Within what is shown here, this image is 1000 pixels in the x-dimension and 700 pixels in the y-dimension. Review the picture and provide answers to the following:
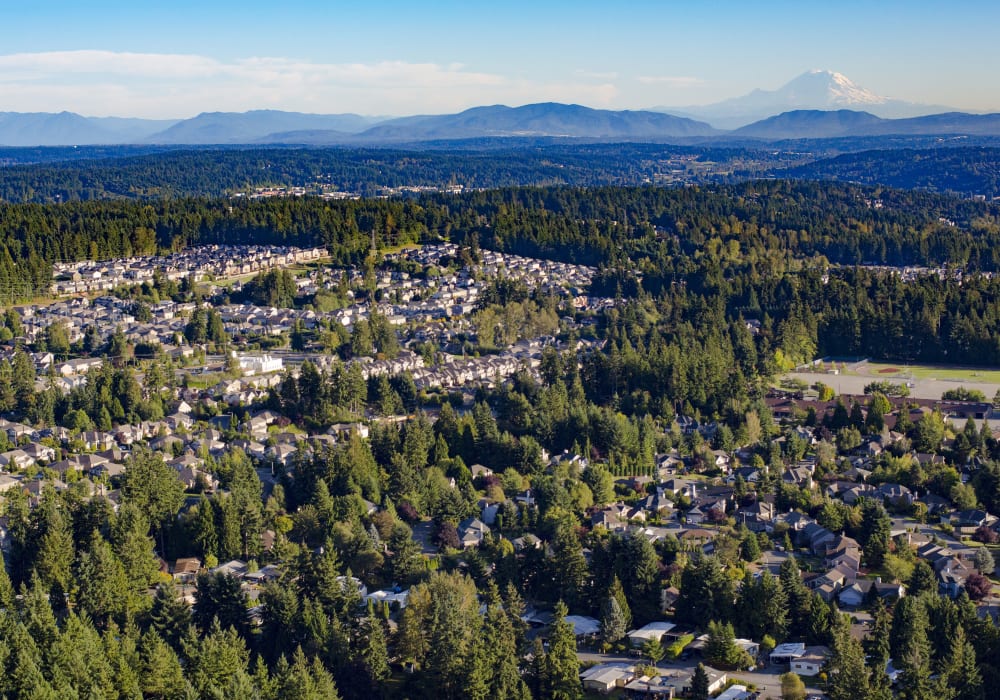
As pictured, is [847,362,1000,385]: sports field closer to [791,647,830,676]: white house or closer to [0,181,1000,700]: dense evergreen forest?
[0,181,1000,700]: dense evergreen forest

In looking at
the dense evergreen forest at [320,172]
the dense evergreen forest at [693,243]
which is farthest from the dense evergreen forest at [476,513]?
the dense evergreen forest at [320,172]

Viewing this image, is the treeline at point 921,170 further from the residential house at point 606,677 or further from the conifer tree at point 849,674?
the residential house at point 606,677

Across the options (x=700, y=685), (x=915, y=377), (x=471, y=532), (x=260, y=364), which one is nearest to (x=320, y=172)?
(x=260, y=364)

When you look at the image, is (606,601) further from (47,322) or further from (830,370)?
(47,322)

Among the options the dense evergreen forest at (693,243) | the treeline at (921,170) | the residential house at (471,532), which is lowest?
the residential house at (471,532)

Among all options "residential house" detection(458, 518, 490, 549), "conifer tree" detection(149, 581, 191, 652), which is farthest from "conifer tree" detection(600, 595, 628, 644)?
"conifer tree" detection(149, 581, 191, 652)

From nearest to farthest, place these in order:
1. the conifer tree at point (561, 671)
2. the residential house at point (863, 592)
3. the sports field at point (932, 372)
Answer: the conifer tree at point (561, 671) → the residential house at point (863, 592) → the sports field at point (932, 372)

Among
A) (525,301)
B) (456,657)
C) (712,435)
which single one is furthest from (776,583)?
(525,301)

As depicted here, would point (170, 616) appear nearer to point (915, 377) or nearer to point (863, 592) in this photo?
point (863, 592)
